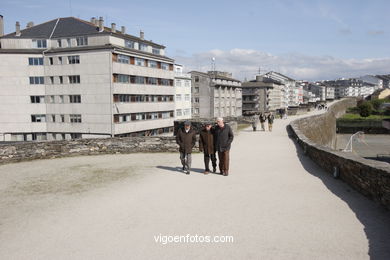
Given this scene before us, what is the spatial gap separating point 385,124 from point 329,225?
1383 inches

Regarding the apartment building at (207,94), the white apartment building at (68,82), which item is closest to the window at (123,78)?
the white apartment building at (68,82)

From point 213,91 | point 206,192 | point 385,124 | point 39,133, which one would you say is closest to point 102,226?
point 206,192

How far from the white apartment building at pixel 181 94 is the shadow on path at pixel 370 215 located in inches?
2152

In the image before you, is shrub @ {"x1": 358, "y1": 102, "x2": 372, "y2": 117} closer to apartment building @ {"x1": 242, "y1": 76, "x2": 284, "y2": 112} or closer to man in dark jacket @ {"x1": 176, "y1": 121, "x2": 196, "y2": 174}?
apartment building @ {"x1": 242, "y1": 76, "x2": 284, "y2": 112}

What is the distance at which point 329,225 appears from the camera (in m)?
5.56

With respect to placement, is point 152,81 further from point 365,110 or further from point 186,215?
point 365,110

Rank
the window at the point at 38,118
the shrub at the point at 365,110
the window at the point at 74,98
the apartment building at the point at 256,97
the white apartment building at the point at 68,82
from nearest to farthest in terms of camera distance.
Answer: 1. the white apartment building at the point at 68,82
2. the window at the point at 74,98
3. the window at the point at 38,118
4. the shrub at the point at 365,110
5. the apartment building at the point at 256,97

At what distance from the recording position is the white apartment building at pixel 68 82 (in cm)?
4334

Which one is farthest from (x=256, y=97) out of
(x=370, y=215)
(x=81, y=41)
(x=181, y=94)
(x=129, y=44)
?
(x=370, y=215)

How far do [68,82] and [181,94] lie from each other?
25.4 m

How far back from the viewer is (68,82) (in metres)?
44.7

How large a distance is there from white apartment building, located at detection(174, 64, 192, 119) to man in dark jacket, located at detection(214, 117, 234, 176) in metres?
52.7

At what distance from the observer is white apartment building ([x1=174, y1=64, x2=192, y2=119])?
63.5m

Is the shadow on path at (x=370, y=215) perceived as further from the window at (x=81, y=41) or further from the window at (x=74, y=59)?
the window at (x=81, y=41)
